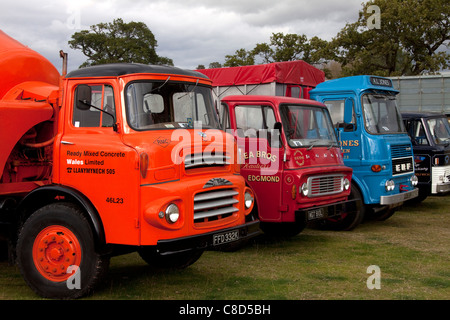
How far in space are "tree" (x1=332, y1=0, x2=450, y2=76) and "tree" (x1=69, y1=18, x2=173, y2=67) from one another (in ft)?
58.1

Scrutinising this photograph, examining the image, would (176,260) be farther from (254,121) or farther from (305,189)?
(254,121)

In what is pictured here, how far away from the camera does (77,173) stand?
19.8 feet

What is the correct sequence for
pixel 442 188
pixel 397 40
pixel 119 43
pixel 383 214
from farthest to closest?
pixel 119 43, pixel 397 40, pixel 442 188, pixel 383 214

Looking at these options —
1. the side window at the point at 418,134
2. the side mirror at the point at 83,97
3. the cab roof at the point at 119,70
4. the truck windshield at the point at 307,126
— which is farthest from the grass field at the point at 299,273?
the side window at the point at 418,134

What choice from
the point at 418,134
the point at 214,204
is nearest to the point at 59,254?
the point at 214,204

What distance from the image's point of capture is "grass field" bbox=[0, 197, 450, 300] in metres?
6.27

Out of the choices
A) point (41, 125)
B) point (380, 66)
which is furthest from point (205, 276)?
point (380, 66)

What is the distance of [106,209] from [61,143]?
1054mm

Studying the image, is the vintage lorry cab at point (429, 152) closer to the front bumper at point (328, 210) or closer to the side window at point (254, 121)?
the front bumper at point (328, 210)

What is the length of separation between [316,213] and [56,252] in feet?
13.7

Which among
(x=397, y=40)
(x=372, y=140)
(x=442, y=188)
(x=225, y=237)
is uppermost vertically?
→ (x=397, y=40)

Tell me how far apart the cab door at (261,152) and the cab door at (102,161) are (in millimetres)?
3176

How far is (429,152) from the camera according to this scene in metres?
12.9
